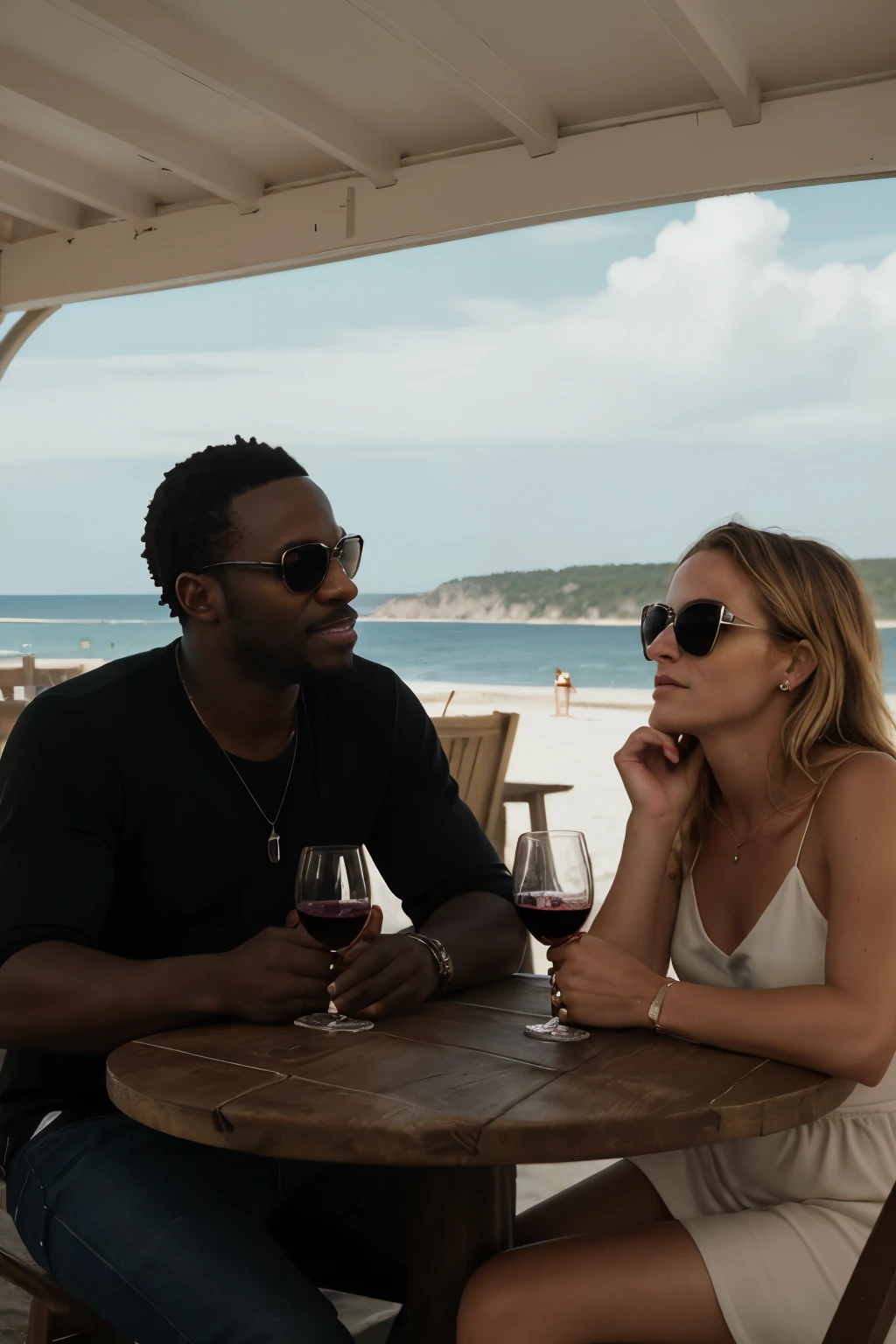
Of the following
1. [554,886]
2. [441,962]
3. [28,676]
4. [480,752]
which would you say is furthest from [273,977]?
[28,676]

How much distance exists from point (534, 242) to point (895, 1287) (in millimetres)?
47940

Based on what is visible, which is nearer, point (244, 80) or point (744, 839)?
point (744, 839)

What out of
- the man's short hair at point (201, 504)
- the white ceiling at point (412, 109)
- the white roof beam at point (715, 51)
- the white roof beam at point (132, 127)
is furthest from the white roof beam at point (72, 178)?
the man's short hair at point (201, 504)

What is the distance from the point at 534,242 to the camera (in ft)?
151

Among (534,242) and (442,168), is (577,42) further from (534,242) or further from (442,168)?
(534,242)

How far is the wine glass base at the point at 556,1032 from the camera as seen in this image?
157cm

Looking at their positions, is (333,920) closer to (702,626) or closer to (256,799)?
(256,799)

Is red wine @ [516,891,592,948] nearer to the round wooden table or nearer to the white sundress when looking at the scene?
the round wooden table

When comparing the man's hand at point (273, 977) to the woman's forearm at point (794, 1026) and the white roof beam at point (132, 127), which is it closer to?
the woman's forearm at point (794, 1026)

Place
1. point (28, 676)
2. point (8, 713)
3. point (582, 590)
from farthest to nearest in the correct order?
1. point (582, 590)
2. point (28, 676)
3. point (8, 713)

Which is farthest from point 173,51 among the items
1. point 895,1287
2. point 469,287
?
point 469,287

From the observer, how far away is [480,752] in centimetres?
491

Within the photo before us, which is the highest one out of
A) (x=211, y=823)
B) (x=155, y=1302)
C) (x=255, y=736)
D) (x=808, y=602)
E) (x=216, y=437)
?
(x=216, y=437)

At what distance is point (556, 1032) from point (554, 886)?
0.63ft
